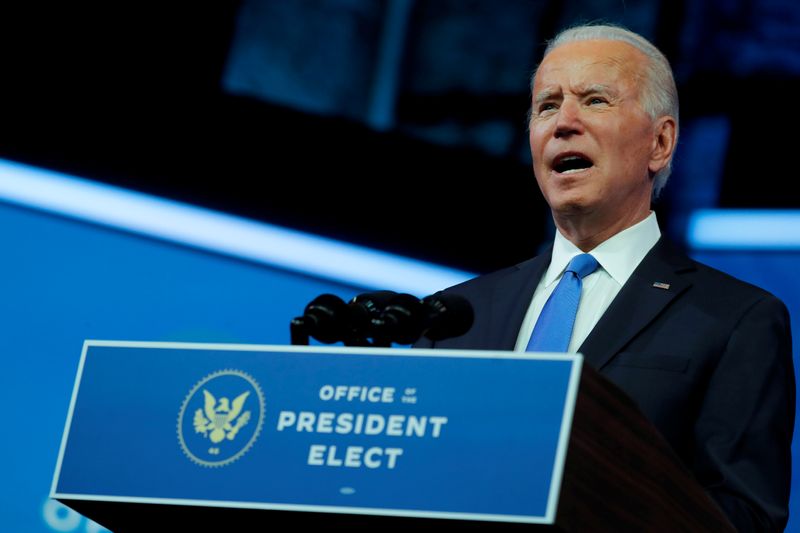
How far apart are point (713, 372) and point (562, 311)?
27 cm

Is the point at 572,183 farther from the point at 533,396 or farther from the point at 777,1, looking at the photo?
the point at 777,1

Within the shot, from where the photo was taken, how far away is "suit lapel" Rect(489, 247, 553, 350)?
227cm

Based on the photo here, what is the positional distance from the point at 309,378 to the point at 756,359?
802 millimetres

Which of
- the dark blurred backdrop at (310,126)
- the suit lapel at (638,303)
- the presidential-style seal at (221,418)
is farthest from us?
the dark blurred backdrop at (310,126)

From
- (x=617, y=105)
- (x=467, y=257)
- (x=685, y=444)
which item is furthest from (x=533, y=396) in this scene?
(x=467, y=257)

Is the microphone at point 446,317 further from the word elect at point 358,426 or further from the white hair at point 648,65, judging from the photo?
the white hair at point 648,65

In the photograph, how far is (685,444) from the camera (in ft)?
6.61

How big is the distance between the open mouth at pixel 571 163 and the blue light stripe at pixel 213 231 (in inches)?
63.4

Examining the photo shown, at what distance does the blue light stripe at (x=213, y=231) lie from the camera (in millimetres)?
3936

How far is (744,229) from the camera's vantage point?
4.02 m

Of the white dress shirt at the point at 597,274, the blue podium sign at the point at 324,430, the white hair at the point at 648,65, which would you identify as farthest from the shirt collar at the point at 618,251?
the blue podium sign at the point at 324,430

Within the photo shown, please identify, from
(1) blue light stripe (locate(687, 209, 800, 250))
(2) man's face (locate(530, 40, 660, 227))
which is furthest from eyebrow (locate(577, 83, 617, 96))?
(1) blue light stripe (locate(687, 209, 800, 250))

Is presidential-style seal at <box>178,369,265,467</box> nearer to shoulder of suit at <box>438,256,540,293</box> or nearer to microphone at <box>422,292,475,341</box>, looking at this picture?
microphone at <box>422,292,475,341</box>

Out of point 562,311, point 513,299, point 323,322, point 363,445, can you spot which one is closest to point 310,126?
point 513,299
